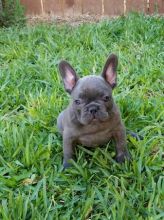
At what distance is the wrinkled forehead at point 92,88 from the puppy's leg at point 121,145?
0.35 meters

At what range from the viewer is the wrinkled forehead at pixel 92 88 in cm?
299

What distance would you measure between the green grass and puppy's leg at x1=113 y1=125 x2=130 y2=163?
0.23ft

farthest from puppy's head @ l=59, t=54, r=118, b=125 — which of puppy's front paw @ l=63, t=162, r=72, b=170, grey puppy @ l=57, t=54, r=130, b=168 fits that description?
puppy's front paw @ l=63, t=162, r=72, b=170

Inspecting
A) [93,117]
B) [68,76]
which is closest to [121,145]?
[93,117]

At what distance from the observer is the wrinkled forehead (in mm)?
2990

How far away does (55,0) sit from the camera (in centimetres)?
826

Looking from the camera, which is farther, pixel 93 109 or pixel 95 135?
pixel 95 135

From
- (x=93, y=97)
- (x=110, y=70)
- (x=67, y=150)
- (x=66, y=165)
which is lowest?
(x=66, y=165)

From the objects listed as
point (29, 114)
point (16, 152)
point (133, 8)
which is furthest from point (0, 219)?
point (133, 8)

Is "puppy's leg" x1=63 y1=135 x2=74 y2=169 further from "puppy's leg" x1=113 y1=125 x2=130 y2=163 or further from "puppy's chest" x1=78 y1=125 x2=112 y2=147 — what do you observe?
"puppy's leg" x1=113 y1=125 x2=130 y2=163

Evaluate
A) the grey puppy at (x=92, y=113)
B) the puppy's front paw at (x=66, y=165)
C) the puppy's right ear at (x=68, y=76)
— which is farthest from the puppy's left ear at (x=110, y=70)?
the puppy's front paw at (x=66, y=165)

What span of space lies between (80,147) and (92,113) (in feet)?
1.78

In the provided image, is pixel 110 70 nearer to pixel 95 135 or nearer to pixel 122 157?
pixel 95 135

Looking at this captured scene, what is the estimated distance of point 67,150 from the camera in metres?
3.27
